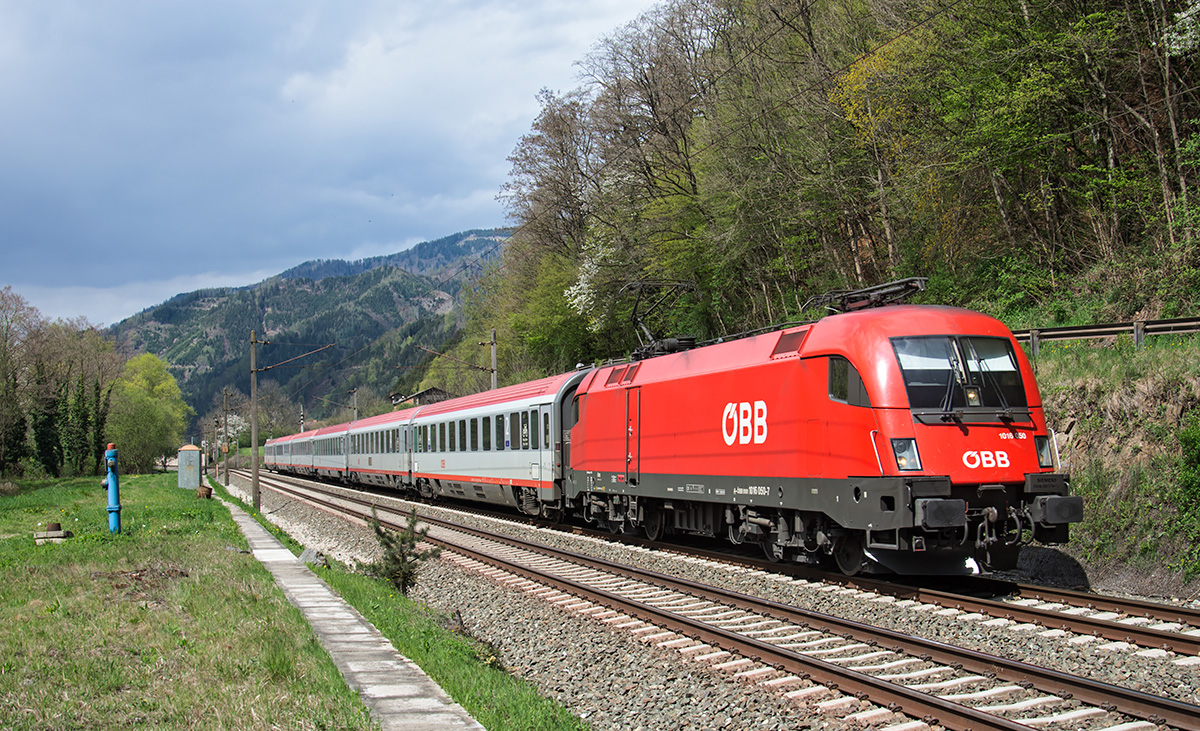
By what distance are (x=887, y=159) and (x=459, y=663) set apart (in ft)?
72.2

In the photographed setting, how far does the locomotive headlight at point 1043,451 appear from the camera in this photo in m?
10.2

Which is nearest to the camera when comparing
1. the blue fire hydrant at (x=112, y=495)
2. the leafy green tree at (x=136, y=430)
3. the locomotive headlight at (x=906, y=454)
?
the locomotive headlight at (x=906, y=454)

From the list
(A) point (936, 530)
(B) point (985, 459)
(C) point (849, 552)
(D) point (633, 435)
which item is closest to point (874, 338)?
(B) point (985, 459)

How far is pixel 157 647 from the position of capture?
24.9 feet

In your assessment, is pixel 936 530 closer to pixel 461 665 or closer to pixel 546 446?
pixel 461 665

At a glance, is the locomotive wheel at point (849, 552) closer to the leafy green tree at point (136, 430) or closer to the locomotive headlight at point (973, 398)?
the locomotive headlight at point (973, 398)

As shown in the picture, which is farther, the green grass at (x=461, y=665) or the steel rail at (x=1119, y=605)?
the steel rail at (x=1119, y=605)

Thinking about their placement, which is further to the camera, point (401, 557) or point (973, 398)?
point (401, 557)

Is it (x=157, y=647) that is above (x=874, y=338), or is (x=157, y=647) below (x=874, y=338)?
below

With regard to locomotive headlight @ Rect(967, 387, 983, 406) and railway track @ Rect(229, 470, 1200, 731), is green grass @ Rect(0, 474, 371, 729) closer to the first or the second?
railway track @ Rect(229, 470, 1200, 731)

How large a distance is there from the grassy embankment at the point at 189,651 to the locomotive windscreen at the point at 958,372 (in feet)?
19.0

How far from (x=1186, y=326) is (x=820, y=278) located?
1726 centimetres

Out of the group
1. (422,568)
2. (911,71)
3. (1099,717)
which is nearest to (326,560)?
(422,568)

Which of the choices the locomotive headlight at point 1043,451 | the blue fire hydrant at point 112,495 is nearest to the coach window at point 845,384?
the locomotive headlight at point 1043,451
